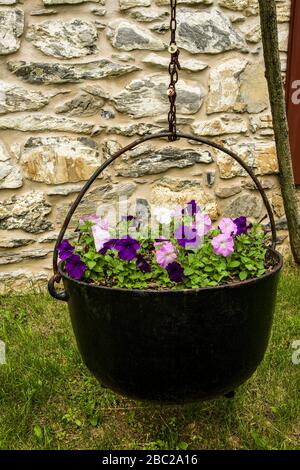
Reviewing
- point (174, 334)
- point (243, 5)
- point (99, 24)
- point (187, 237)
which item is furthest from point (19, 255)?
point (243, 5)

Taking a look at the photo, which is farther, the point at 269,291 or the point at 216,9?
the point at 216,9

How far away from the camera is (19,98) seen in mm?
2867

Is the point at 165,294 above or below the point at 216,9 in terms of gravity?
below

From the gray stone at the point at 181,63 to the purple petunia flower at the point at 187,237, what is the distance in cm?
170

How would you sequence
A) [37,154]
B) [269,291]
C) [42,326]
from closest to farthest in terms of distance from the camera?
[269,291] < [42,326] < [37,154]

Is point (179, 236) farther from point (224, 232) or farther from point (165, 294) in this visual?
point (165, 294)

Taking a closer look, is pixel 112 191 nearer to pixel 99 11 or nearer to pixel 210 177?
pixel 210 177

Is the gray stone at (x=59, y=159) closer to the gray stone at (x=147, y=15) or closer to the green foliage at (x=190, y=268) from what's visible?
the gray stone at (x=147, y=15)

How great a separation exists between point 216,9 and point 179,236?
2.02 metres

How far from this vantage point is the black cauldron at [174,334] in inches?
52.9

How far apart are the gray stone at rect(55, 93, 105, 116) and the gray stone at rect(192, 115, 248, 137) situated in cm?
59

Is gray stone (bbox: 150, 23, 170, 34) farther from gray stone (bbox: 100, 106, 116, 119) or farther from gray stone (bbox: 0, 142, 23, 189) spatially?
gray stone (bbox: 0, 142, 23, 189)
